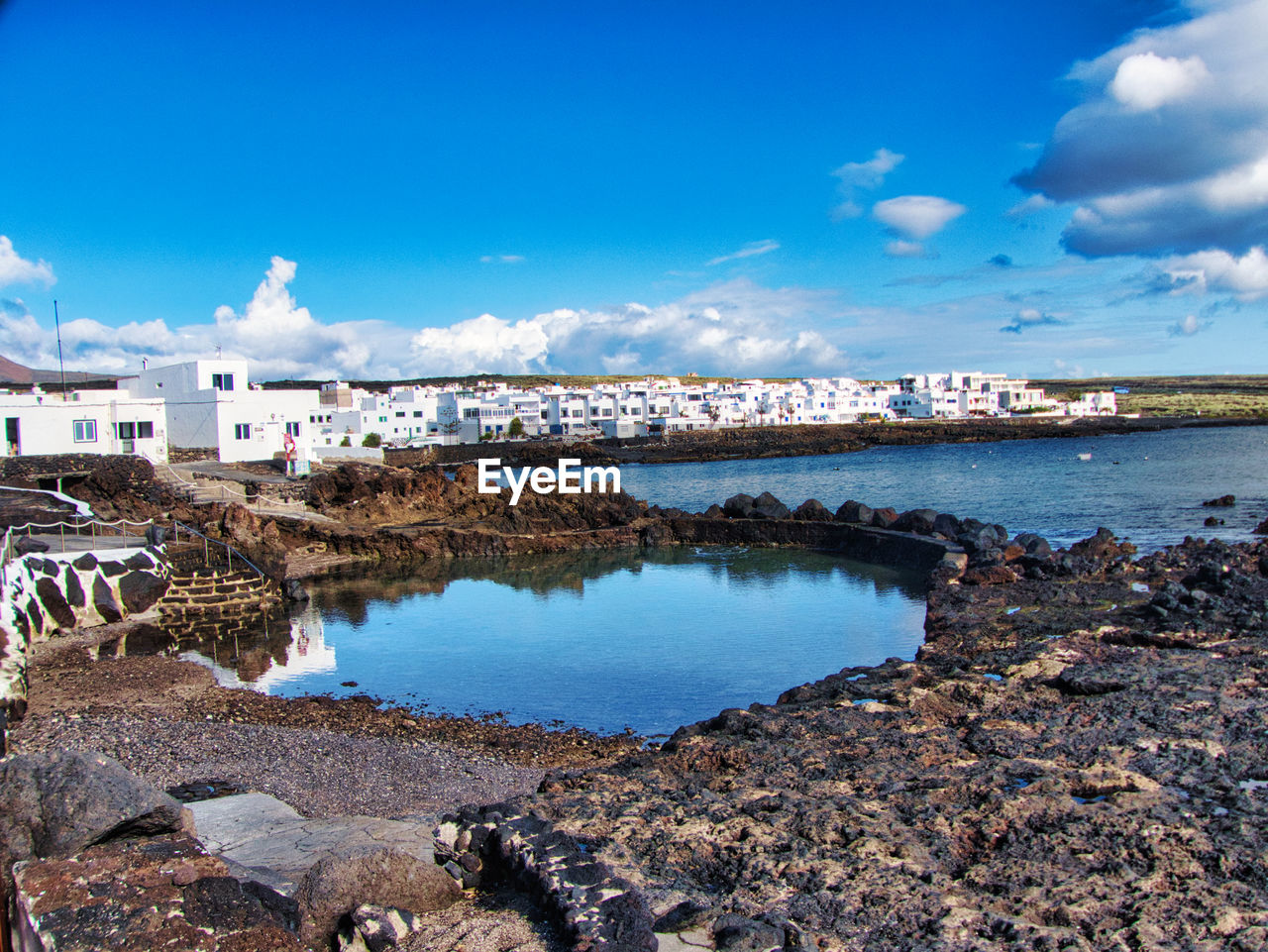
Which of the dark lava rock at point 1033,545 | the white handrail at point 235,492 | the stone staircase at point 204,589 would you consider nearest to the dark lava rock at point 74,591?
the stone staircase at point 204,589

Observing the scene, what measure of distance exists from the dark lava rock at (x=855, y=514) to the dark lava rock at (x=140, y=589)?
19802 mm

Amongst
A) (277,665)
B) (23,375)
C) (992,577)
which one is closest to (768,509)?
(992,577)

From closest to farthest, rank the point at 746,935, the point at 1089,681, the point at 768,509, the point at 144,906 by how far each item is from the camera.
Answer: the point at 144,906
the point at 746,935
the point at 1089,681
the point at 768,509

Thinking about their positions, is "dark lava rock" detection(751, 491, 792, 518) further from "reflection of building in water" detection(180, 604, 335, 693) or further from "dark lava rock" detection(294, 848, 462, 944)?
"dark lava rock" detection(294, 848, 462, 944)

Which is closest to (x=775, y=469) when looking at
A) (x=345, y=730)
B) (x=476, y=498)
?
(x=476, y=498)

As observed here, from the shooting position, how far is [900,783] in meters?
7.15

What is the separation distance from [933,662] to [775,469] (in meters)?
51.5

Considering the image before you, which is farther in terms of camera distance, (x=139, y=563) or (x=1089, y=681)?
(x=139, y=563)

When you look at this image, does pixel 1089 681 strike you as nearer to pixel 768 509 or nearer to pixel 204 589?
pixel 204 589

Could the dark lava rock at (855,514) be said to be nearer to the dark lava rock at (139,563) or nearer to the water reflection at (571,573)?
the water reflection at (571,573)

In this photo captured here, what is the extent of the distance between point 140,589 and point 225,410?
22.6 metres

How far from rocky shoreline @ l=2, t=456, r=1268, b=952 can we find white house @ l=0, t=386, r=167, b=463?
62.1 feet

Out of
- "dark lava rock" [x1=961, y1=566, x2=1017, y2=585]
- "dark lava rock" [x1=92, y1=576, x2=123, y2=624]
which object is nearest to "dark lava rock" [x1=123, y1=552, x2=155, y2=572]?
"dark lava rock" [x1=92, y1=576, x2=123, y2=624]

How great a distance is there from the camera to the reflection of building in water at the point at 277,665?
13.8m
